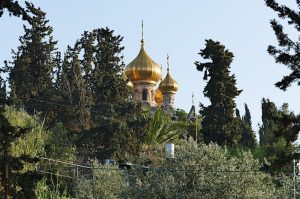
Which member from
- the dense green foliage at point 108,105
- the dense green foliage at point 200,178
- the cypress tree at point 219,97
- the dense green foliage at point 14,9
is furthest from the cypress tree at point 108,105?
the dense green foliage at point 14,9

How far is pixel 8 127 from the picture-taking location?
18516 mm

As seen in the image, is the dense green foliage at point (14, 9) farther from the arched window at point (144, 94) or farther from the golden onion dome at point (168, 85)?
the golden onion dome at point (168, 85)

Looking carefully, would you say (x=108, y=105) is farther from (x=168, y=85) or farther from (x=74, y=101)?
(x=168, y=85)

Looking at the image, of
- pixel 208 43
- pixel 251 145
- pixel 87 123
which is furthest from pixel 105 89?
pixel 251 145

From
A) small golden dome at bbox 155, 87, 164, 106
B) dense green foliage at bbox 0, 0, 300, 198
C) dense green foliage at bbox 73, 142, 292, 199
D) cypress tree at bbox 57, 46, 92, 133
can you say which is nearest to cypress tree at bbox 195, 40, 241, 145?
dense green foliage at bbox 0, 0, 300, 198

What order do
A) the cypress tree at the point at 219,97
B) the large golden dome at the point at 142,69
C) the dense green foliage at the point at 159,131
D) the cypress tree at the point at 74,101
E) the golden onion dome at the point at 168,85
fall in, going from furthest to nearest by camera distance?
the golden onion dome at the point at 168,85 < the large golden dome at the point at 142,69 < the cypress tree at the point at 74,101 < the dense green foliage at the point at 159,131 < the cypress tree at the point at 219,97

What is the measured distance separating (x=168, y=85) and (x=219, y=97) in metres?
38.8

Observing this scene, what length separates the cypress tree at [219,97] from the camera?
159ft

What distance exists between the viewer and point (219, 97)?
4941 cm

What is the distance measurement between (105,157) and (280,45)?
32182mm

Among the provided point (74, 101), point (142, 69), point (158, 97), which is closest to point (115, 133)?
point (74, 101)

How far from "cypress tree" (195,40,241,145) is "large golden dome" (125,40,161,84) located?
30718 millimetres

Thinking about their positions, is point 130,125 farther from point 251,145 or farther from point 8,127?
point 8,127

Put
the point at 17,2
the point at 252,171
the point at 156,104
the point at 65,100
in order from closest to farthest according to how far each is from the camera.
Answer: the point at 17,2 < the point at 252,171 < the point at 65,100 < the point at 156,104
